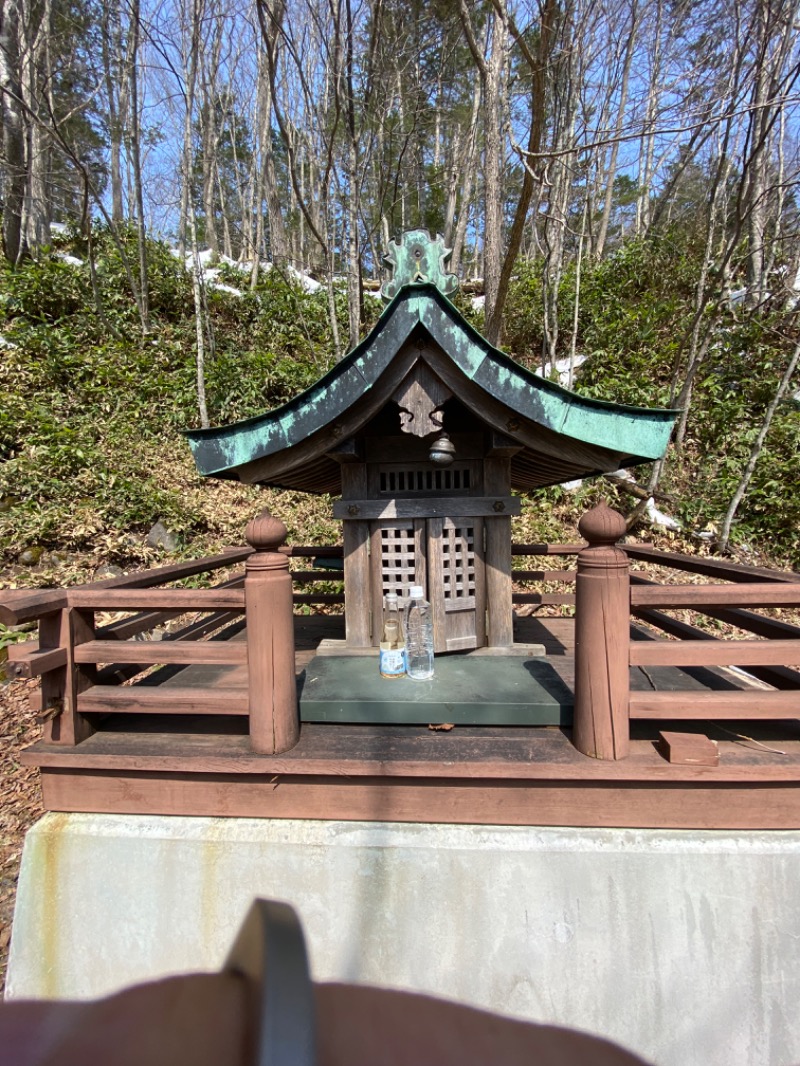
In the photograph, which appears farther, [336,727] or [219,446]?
[219,446]

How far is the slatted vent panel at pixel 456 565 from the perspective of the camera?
2.73m

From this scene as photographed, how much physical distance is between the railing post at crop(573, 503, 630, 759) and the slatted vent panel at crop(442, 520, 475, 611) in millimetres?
849

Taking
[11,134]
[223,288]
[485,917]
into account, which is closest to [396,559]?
[485,917]

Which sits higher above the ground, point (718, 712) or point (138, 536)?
point (138, 536)

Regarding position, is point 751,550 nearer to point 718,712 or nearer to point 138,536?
point 718,712

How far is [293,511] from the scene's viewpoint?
843cm

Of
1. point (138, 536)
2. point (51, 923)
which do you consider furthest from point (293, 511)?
point (51, 923)

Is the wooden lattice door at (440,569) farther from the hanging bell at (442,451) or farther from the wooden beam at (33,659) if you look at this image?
the wooden beam at (33,659)

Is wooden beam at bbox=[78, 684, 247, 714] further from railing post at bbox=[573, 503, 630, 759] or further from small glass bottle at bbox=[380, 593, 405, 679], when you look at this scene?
railing post at bbox=[573, 503, 630, 759]

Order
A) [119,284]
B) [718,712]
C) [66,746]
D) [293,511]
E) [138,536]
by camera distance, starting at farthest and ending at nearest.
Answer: [119,284]
[293,511]
[138,536]
[66,746]
[718,712]

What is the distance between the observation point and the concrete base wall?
6.25 feet

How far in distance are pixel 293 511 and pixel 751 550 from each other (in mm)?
7418

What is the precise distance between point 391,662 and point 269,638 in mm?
736

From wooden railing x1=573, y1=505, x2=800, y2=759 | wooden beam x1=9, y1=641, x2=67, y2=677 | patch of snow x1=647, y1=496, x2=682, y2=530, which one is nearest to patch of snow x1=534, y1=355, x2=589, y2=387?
patch of snow x1=647, y1=496, x2=682, y2=530
